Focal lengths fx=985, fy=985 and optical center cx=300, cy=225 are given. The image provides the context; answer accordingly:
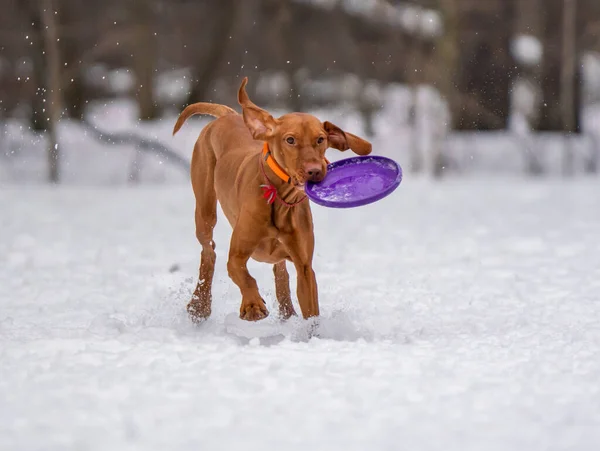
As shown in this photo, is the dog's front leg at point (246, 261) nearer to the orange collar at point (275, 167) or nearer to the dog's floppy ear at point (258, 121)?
the orange collar at point (275, 167)

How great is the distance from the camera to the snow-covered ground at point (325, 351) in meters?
3.49

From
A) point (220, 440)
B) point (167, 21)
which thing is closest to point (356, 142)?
point (220, 440)

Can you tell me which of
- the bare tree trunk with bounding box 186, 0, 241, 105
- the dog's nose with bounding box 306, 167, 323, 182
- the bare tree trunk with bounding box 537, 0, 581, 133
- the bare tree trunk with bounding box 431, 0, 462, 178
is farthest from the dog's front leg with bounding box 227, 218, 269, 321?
the bare tree trunk with bounding box 537, 0, 581, 133

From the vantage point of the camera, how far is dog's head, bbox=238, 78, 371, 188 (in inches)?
190

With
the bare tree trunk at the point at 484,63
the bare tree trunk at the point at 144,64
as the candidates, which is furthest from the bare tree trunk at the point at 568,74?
the bare tree trunk at the point at 144,64

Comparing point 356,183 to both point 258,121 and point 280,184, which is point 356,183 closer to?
point 280,184

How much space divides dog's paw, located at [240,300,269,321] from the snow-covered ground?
0.13 meters

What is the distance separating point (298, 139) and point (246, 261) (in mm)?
735

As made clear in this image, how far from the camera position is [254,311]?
5172 millimetres

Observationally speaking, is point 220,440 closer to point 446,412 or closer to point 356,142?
point 446,412

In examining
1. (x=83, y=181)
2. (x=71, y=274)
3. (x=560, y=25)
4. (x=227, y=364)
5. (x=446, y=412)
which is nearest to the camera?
(x=446, y=412)

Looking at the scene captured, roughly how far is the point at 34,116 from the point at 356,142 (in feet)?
62.1

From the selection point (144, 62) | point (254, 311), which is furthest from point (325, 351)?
point (144, 62)

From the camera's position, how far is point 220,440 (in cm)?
336
